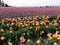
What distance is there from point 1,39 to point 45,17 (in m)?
2.41

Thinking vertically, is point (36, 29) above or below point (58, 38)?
below

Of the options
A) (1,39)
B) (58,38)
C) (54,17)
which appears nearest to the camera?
(58,38)

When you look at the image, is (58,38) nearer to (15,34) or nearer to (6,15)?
(15,34)

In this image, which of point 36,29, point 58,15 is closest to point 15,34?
point 36,29

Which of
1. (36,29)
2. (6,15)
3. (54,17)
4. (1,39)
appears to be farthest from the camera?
(54,17)

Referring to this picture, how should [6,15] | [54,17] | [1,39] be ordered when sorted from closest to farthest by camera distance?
[1,39], [6,15], [54,17]

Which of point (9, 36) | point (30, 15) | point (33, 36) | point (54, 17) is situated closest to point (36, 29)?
point (33, 36)

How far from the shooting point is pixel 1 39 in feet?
16.0

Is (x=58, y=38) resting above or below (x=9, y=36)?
above

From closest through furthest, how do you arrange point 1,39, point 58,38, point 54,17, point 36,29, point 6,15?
point 58,38
point 1,39
point 36,29
point 6,15
point 54,17

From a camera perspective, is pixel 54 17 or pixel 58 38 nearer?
pixel 58 38

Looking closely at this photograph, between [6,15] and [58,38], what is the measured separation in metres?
3.49

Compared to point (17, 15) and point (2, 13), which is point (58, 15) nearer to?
point (17, 15)

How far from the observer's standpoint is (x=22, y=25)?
18.9 ft
